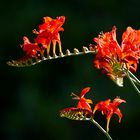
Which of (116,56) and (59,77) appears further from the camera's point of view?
(59,77)

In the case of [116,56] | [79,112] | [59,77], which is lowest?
[79,112]

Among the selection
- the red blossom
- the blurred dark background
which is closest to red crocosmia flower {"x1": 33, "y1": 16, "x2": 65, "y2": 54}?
the red blossom

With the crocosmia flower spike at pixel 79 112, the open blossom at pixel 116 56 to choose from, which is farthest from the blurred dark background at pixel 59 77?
the open blossom at pixel 116 56

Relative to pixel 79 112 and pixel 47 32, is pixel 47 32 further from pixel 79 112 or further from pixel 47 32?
pixel 79 112

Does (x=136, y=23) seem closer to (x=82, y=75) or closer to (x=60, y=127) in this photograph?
(x=82, y=75)

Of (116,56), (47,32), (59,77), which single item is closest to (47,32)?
(47,32)

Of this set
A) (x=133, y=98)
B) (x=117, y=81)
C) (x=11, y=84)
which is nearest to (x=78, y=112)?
(x=117, y=81)

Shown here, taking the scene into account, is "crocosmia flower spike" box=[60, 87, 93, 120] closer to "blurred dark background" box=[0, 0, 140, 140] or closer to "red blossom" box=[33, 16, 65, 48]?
"red blossom" box=[33, 16, 65, 48]

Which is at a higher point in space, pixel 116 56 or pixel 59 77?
pixel 59 77
